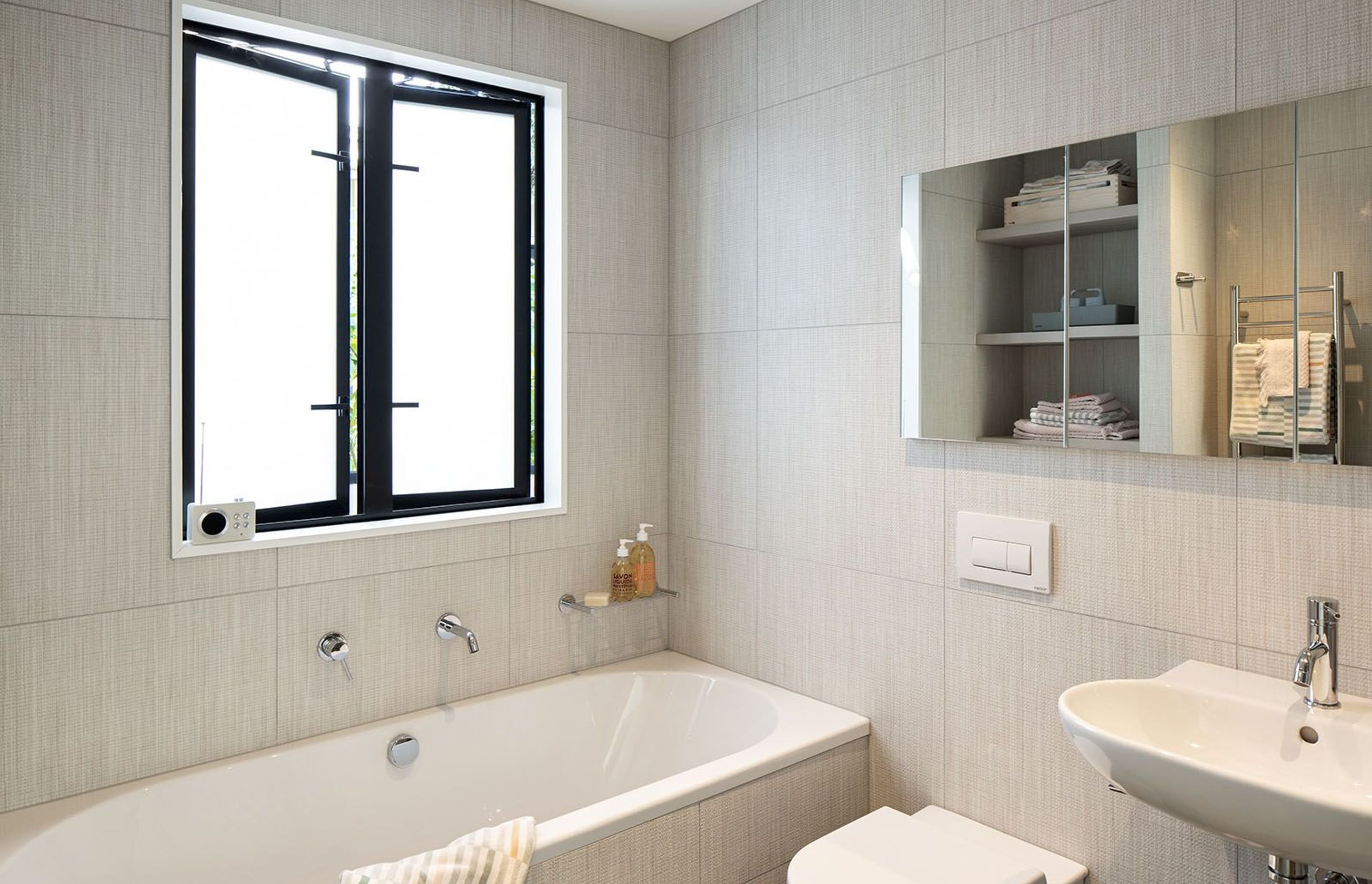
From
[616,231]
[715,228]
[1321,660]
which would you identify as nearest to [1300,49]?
[1321,660]

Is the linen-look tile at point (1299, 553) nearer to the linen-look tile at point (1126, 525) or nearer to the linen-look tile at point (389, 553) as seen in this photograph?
the linen-look tile at point (1126, 525)

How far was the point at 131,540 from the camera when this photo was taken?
6.66 feet

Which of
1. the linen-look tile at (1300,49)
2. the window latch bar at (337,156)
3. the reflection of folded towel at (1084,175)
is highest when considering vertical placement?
the window latch bar at (337,156)

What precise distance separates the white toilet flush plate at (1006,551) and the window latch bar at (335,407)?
160 cm

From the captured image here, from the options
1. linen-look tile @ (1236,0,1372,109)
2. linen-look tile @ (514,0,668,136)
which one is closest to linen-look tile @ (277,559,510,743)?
linen-look tile @ (514,0,668,136)

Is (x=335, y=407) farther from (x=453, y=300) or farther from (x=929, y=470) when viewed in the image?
(x=929, y=470)

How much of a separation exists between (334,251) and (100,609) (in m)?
1.04

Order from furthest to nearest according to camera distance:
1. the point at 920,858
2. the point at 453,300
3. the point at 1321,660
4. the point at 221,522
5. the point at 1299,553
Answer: the point at 453,300 → the point at 221,522 → the point at 920,858 → the point at 1299,553 → the point at 1321,660

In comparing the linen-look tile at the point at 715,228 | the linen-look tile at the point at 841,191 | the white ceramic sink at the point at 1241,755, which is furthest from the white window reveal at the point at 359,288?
the white ceramic sink at the point at 1241,755

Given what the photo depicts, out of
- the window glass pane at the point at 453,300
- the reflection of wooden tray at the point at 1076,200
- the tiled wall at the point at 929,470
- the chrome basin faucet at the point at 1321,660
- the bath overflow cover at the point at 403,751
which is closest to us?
the chrome basin faucet at the point at 1321,660

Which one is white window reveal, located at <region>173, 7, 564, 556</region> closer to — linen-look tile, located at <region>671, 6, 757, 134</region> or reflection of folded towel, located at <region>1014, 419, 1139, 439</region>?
linen-look tile, located at <region>671, 6, 757, 134</region>

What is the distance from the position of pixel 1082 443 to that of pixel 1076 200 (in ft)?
1.62

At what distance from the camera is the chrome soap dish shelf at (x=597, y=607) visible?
275 centimetres

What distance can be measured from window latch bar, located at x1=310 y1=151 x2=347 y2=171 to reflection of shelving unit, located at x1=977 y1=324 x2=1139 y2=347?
1689 mm
